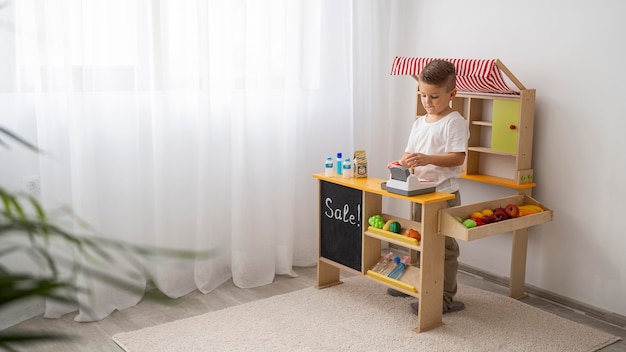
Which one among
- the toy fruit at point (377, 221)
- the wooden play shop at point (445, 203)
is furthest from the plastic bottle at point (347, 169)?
the toy fruit at point (377, 221)

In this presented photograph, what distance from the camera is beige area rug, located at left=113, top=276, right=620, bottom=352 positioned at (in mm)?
2689

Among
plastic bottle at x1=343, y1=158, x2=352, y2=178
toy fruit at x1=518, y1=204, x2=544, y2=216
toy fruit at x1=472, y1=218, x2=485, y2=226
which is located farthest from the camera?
plastic bottle at x1=343, y1=158, x2=352, y2=178

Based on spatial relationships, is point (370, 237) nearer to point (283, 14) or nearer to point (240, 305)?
point (240, 305)

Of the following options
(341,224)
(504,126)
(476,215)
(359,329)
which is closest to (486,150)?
(504,126)

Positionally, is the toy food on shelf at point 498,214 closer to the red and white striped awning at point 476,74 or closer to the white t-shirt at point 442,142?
the white t-shirt at point 442,142

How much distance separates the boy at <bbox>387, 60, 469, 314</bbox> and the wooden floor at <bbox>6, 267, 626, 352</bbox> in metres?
0.32

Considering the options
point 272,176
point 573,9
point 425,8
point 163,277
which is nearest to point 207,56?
point 272,176

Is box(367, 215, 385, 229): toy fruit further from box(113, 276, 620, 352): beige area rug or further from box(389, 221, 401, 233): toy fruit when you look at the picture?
box(113, 276, 620, 352): beige area rug

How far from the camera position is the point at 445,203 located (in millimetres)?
2789

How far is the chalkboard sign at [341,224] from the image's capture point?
3.09m

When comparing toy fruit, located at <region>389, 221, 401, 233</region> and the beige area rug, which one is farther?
toy fruit, located at <region>389, 221, 401, 233</region>

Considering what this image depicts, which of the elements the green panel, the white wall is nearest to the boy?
the green panel

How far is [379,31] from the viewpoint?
392 centimetres

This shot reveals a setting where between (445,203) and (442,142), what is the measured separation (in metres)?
0.30
